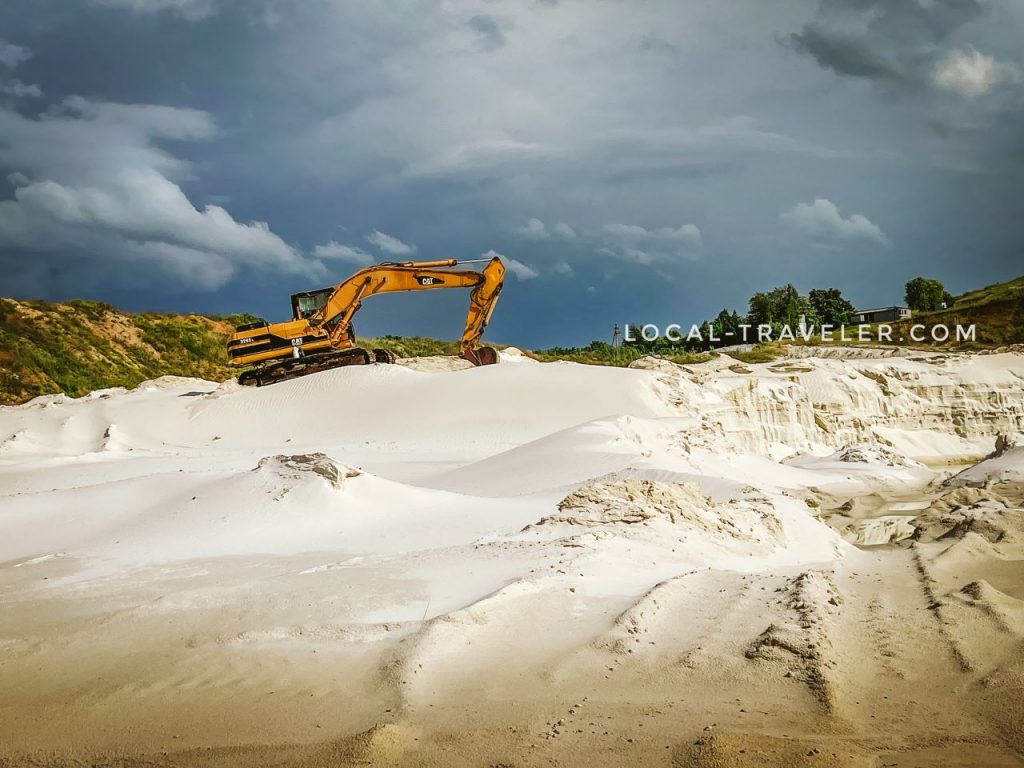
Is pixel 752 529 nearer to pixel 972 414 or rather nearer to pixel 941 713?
pixel 941 713

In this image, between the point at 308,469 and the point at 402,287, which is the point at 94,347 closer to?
the point at 402,287

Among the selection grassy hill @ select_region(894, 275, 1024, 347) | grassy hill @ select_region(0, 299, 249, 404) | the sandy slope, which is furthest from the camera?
grassy hill @ select_region(894, 275, 1024, 347)

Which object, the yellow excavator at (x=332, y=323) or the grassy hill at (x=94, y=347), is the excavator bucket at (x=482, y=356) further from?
the grassy hill at (x=94, y=347)

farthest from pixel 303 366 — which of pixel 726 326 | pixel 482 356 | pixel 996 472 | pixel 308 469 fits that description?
pixel 726 326

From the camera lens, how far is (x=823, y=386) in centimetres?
2133

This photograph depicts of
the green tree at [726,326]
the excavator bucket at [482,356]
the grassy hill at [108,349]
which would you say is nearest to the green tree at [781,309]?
the green tree at [726,326]

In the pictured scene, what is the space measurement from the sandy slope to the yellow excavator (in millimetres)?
9596

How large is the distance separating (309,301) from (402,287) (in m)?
2.56

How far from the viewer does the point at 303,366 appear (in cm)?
2048

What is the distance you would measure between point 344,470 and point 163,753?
4278 mm

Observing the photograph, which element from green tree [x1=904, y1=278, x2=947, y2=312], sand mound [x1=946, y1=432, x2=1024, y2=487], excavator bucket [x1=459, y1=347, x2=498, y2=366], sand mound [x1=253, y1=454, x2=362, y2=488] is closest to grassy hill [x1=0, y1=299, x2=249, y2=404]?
excavator bucket [x1=459, y1=347, x2=498, y2=366]

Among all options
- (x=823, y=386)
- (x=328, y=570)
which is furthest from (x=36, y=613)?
(x=823, y=386)

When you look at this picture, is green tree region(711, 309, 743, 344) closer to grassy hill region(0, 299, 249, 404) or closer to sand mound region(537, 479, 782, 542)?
grassy hill region(0, 299, 249, 404)

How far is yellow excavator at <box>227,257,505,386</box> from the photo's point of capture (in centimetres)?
1994
